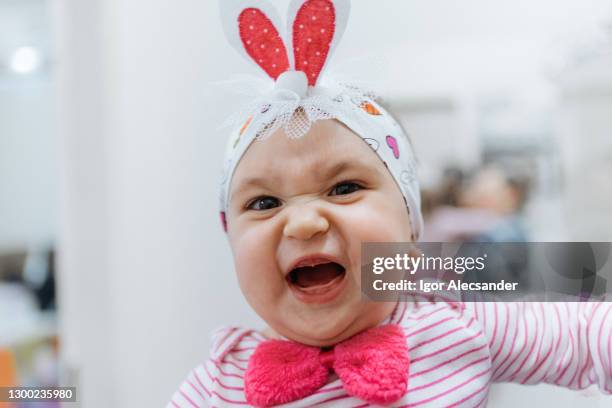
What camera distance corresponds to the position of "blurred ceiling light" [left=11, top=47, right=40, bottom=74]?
2.66ft

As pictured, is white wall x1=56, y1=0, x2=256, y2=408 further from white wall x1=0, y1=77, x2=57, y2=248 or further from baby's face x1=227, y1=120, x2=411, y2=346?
white wall x1=0, y1=77, x2=57, y2=248

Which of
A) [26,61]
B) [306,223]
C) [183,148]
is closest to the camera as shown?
[306,223]

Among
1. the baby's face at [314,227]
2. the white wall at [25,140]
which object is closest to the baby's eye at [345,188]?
the baby's face at [314,227]

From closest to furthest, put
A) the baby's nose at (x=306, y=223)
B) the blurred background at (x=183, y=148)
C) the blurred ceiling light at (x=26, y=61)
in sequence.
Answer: the baby's nose at (x=306, y=223), the blurred background at (x=183, y=148), the blurred ceiling light at (x=26, y=61)

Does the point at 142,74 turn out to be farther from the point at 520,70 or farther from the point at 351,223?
the point at 520,70

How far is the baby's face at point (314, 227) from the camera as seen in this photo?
1.25ft

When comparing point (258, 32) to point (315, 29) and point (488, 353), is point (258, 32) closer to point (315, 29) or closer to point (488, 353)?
point (315, 29)

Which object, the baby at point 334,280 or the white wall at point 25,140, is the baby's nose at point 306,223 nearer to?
the baby at point 334,280

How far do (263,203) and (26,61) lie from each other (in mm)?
620

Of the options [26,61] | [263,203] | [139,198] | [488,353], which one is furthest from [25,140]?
[488,353]

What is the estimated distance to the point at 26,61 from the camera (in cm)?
84

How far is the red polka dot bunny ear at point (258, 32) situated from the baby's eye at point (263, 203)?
0.29 ft

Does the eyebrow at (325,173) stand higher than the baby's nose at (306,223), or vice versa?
the eyebrow at (325,173)

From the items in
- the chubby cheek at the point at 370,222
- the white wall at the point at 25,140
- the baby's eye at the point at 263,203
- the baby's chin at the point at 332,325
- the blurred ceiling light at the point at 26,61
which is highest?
the blurred ceiling light at the point at 26,61
